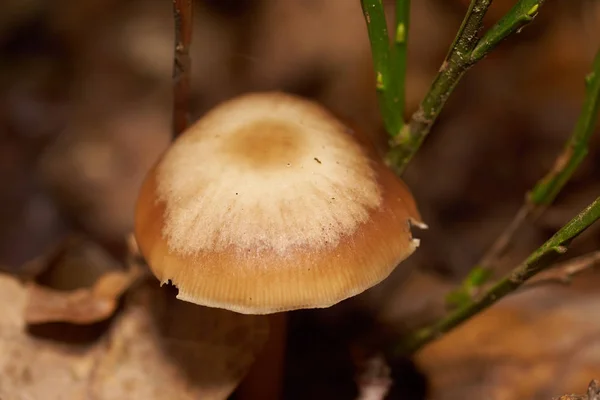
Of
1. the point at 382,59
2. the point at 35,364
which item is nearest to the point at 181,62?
the point at 382,59

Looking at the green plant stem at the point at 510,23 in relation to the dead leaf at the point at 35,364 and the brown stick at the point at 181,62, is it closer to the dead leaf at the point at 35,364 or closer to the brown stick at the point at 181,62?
the brown stick at the point at 181,62

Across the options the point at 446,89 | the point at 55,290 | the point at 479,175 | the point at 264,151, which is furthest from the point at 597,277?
the point at 55,290

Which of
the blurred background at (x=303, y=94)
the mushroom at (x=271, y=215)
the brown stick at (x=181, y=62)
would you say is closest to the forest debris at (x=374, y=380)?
the blurred background at (x=303, y=94)

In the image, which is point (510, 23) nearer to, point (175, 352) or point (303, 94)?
point (175, 352)

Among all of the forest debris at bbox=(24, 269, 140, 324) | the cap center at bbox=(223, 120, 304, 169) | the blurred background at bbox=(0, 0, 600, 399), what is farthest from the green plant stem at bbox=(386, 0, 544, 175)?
the forest debris at bbox=(24, 269, 140, 324)

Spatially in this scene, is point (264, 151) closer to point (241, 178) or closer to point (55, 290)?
point (241, 178)

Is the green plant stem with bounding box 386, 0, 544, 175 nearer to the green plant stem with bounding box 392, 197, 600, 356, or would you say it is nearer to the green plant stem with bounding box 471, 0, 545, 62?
the green plant stem with bounding box 471, 0, 545, 62
